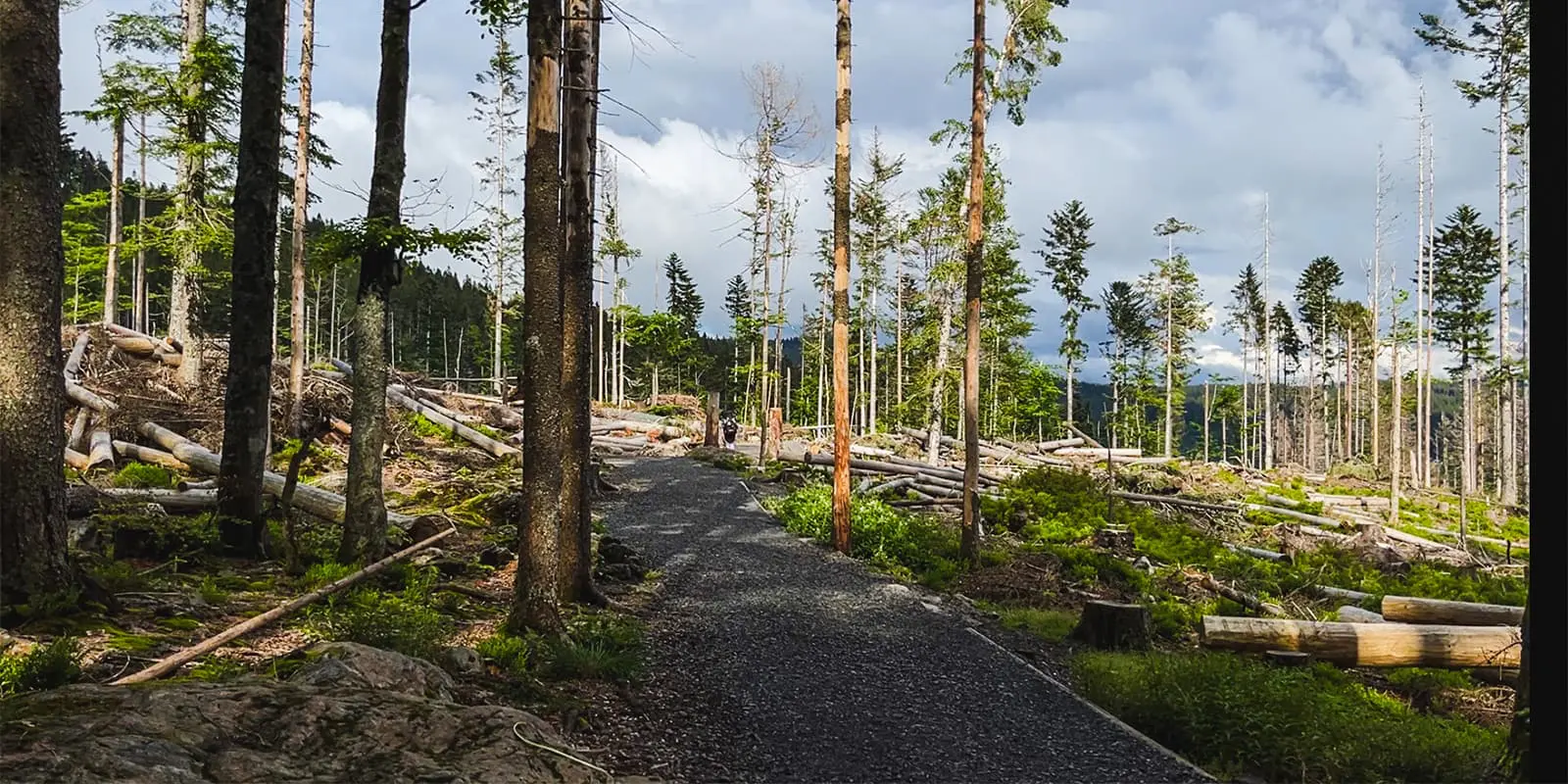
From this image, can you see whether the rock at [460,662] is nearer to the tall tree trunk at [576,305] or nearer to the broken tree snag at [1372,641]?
the tall tree trunk at [576,305]

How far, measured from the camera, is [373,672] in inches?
181

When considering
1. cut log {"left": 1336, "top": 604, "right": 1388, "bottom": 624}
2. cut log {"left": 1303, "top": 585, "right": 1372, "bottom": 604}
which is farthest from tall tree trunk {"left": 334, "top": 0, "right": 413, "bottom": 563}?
cut log {"left": 1303, "top": 585, "right": 1372, "bottom": 604}

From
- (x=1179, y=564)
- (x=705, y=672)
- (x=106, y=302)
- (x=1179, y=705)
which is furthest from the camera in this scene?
(x=106, y=302)

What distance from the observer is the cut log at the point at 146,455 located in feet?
44.2

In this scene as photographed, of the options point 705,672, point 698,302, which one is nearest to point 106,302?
point 705,672

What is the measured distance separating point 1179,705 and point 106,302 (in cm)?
3188

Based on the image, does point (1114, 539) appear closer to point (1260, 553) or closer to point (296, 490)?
point (1260, 553)

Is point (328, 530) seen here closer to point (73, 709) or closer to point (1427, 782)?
point (73, 709)

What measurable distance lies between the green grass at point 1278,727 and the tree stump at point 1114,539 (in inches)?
308

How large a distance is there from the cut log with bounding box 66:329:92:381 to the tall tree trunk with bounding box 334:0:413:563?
459 inches

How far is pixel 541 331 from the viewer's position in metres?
7.14

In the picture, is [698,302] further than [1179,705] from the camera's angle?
Yes

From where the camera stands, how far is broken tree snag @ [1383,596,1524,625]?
32.1 feet

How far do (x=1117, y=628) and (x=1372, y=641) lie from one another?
9.95 feet
